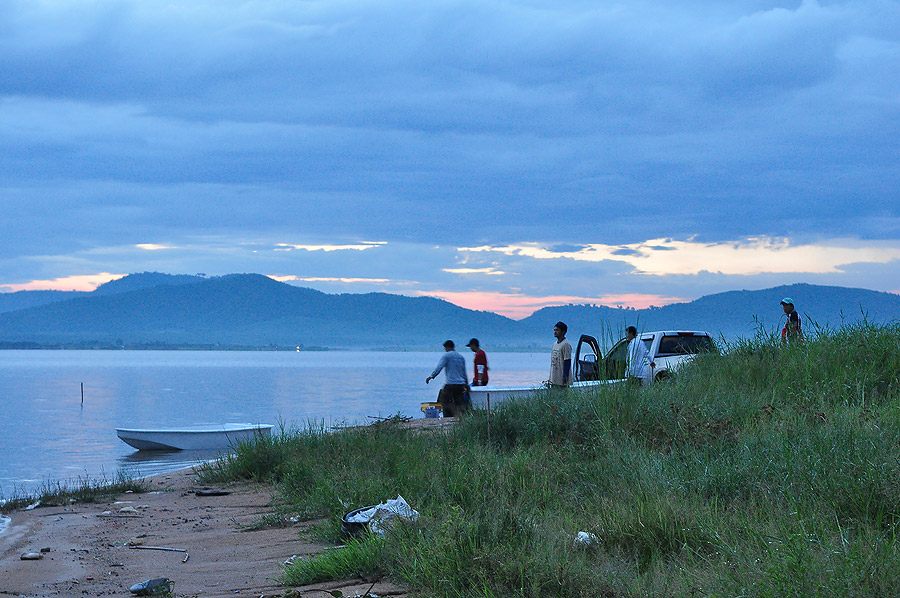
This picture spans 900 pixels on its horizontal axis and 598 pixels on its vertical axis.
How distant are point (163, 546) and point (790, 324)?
36.4 ft

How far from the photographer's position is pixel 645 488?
6.55 m

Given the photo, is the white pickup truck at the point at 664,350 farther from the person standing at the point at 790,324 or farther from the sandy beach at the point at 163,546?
the sandy beach at the point at 163,546

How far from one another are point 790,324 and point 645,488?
361 inches

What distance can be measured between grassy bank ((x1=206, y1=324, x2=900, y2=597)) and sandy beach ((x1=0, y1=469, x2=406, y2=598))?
0.45 meters

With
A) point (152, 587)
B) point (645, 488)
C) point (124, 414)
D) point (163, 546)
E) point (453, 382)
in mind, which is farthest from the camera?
point (124, 414)

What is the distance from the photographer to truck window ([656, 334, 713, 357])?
17.7 m

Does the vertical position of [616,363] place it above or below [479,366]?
above

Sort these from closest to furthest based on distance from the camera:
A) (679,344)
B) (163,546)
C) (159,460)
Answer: (163,546)
(679,344)
(159,460)

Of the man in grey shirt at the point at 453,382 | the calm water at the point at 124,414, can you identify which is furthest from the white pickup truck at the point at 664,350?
the calm water at the point at 124,414

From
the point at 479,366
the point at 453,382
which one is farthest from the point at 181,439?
the point at 453,382

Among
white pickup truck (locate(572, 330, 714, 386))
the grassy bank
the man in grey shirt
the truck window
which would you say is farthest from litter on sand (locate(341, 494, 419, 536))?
the truck window

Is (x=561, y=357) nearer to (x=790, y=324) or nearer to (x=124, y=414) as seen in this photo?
(x=790, y=324)

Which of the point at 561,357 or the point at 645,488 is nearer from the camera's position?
the point at 645,488

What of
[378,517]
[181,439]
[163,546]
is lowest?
[181,439]
